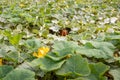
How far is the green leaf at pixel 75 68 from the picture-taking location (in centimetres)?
150

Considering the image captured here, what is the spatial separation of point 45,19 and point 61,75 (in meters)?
1.61

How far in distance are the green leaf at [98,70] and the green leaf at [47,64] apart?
0.16 metres

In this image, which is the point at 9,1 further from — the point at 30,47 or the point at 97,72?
the point at 97,72

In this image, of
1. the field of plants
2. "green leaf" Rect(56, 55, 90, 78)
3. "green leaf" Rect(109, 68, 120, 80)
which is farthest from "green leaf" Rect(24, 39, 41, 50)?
"green leaf" Rect(109, 68, 120, 80)

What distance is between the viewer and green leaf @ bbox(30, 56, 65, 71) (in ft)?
5.02

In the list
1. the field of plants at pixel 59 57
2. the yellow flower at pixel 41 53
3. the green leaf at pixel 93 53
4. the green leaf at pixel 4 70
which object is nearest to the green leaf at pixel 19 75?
the field of plants at pixel 59 57

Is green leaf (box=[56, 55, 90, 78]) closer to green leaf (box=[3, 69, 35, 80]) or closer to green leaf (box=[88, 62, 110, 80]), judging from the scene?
green leaf (box=[88, 62, 110, 80])

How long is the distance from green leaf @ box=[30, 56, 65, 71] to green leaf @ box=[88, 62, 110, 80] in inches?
6.5

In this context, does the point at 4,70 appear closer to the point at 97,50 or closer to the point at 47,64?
the point at 47,64

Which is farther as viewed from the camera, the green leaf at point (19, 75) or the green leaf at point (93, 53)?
the green leaf at point (93, 53)

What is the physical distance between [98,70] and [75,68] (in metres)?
0.13

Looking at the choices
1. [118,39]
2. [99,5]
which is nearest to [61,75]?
[118,39]

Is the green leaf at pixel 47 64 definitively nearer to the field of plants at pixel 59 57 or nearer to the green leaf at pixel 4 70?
the field of plants at pixel 59 57

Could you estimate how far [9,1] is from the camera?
417 centimetres
